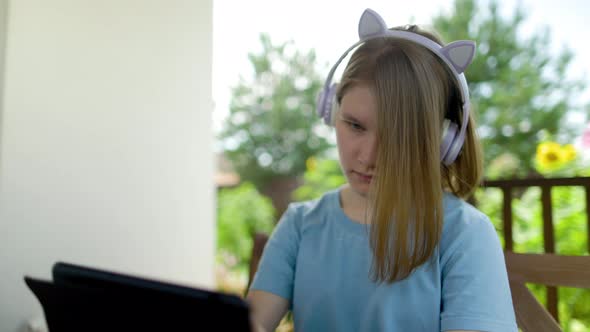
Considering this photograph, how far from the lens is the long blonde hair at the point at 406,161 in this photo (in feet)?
2.10

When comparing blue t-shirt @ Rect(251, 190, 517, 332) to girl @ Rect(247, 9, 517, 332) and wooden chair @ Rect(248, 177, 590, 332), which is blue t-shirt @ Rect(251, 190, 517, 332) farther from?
wooden chair @ Rect(248, 177, 590, 332)

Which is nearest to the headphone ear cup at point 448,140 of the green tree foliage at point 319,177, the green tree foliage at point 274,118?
the green tree foliage at point 319,177

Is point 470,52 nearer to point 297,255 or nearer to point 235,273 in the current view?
point 297,255

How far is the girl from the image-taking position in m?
0.64

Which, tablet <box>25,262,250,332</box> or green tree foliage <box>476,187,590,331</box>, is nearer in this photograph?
tablet <box>25,262,250,332</box>

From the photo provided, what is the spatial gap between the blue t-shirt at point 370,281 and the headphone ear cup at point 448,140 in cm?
7

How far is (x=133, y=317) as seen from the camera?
38 cm

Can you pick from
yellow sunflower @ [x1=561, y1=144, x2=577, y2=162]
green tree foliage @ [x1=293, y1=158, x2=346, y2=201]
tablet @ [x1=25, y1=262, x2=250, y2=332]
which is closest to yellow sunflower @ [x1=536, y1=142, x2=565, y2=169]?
yellow sunflower @ [x1=561, y1=144, x2=577, y2=162]

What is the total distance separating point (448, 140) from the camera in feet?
2.26

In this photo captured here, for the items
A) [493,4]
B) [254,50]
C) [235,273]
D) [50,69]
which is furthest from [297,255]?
[254,50]

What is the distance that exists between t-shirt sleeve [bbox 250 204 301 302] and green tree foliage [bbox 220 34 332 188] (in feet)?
16.0

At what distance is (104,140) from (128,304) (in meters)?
0.79

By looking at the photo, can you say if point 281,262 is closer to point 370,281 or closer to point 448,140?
point 370,281

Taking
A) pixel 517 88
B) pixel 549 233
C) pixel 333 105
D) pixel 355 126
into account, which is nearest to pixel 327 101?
pixel 333 105
